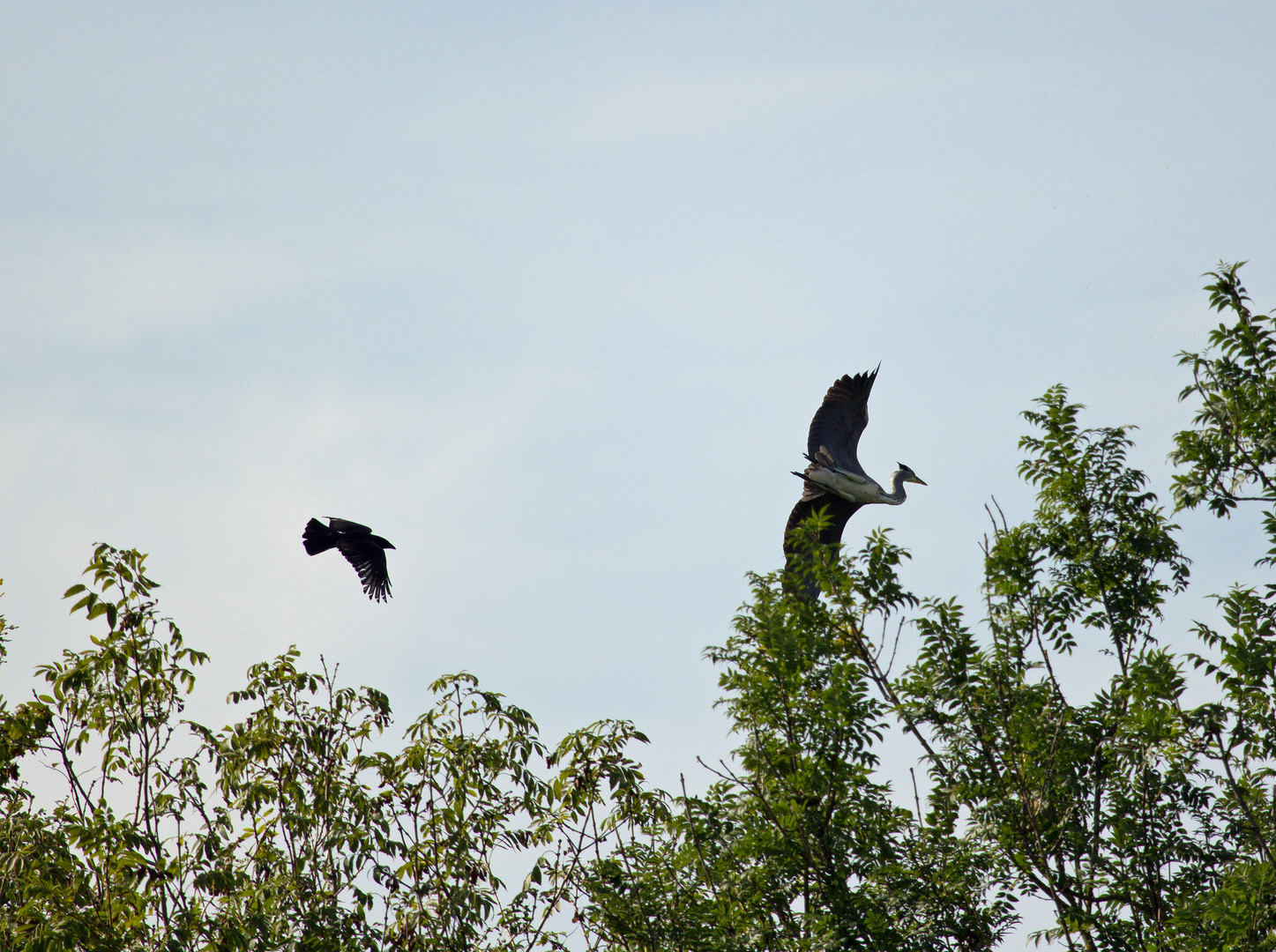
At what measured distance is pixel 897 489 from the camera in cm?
1452

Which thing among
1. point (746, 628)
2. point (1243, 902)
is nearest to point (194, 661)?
point (746, 628)

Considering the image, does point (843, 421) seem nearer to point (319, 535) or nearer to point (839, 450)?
point (839, 450)

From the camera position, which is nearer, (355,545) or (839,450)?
(355,545)

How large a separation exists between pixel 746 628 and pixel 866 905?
166cm

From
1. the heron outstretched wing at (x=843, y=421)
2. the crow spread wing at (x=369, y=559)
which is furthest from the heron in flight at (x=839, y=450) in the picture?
the crow spread wing at (x=369, y=559)

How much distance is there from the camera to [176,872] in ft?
22.4

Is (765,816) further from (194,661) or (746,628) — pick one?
(194,661)

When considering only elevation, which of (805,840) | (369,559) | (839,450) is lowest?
(805,840)

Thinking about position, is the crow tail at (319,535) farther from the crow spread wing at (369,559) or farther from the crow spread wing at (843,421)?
the crow spread wing at (843,421)

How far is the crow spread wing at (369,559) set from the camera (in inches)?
458

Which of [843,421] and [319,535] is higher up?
[843,421]

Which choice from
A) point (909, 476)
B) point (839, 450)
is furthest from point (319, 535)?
point (909, 476)

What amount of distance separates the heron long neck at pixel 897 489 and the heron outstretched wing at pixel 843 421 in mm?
579

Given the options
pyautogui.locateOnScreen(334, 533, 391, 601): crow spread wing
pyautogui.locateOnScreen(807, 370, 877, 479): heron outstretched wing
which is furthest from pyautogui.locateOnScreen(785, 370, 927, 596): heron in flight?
pyautogui.locateOnScreen(334, 533, 391, 601): crow spread wing
